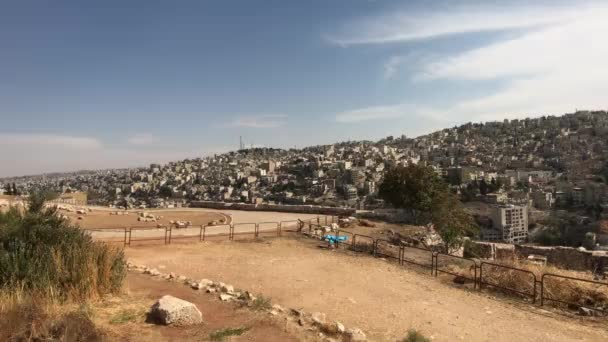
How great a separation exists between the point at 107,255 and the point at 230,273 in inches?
161

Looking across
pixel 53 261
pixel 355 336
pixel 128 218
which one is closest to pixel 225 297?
pixel 355 336

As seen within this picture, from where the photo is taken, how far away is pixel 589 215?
2511 inches

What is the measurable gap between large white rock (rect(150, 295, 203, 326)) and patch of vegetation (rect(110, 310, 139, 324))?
0.34m

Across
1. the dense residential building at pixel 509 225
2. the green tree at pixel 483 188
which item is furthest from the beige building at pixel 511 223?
the green tree at pixel 483 188

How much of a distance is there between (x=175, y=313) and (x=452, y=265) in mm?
9787

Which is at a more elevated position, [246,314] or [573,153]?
[573,153]

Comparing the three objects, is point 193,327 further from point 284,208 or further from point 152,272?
point 284,208

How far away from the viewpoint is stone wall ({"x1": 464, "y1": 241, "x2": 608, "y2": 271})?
16.4 metres

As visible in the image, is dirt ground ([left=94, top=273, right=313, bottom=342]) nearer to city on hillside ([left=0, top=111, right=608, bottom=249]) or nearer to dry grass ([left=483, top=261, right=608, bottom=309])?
dry grass ([left=483, top=261, right=608, bottom=309])

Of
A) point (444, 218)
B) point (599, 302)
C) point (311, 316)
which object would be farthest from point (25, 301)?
point (444, 218)

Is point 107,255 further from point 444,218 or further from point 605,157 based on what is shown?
point 605,157

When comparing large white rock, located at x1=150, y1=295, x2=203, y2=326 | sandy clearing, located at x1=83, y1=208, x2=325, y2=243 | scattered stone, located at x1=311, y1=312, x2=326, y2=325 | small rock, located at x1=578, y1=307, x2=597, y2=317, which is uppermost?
large white rock, located at x1=150, y1=295, x2=203, y2=326

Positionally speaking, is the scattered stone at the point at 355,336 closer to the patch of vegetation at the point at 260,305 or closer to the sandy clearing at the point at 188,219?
the patch of vegetation at the point at 260,305

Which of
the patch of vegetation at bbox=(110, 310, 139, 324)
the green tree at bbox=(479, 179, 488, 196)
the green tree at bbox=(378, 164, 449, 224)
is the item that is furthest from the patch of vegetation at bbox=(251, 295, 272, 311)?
the green tree at bbox=(479, 179, 488, 196)
